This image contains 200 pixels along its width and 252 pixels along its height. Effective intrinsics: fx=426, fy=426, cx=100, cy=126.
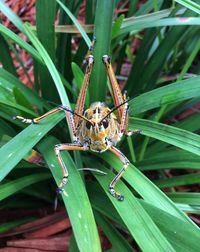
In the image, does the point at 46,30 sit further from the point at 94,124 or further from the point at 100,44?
the point at 94,124

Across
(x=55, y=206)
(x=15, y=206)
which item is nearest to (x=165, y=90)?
(x=55, y=206)

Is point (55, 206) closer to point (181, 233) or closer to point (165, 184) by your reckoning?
point (165, 184)

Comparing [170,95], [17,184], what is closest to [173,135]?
[170,95]

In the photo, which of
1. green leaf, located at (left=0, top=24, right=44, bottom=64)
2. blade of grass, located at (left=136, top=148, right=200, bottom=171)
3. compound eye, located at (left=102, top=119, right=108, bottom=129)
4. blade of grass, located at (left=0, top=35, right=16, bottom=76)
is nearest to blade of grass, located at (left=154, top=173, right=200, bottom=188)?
blade of grass, located at (left=136, top=148, right=200, bottom=171)

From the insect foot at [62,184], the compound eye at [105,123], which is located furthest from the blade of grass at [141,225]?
the compound eye at [105,123]

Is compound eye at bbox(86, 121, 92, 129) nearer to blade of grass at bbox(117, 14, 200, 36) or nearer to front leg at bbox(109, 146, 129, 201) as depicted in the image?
front leg at bbox(109, 146, 129, 201)

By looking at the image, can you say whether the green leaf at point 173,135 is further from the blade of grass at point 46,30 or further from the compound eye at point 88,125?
the blade of grass at point 46,30
